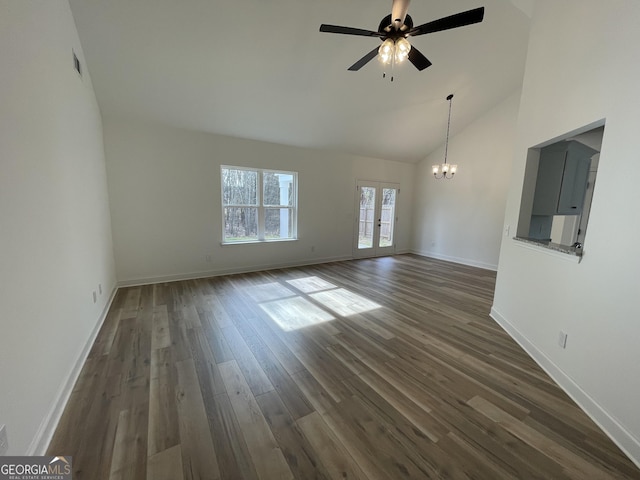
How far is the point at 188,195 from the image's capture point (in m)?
4.36

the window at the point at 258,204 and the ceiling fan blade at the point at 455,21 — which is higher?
the ceiling fan blade at the point at 455,21

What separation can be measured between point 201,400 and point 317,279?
3085 mm

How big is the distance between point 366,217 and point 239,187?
11.2 feet

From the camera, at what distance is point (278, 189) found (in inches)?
211

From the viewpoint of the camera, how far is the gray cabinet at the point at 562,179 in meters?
2.74

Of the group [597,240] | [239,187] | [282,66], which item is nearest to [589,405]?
[597,240]

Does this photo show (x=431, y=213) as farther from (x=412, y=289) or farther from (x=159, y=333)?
(x=159, y=333)

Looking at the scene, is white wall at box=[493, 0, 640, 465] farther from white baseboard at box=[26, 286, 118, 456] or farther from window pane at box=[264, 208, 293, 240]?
window pane at box=[264, 208, 293, 240]

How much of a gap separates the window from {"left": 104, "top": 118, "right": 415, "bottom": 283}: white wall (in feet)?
0.54

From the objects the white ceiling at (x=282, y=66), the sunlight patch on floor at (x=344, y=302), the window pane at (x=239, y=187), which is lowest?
the sunlight patch on floor at (x=344, y=302)

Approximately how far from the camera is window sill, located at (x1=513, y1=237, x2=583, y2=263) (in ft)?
6.34

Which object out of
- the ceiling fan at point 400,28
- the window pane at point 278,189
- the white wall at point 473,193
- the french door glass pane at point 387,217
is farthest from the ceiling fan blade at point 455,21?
the french door glass pane at point 387,217

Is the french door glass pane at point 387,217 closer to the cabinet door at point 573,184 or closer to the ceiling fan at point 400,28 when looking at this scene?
the cabinet door at point 573,184

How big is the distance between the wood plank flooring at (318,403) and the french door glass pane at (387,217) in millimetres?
4034
